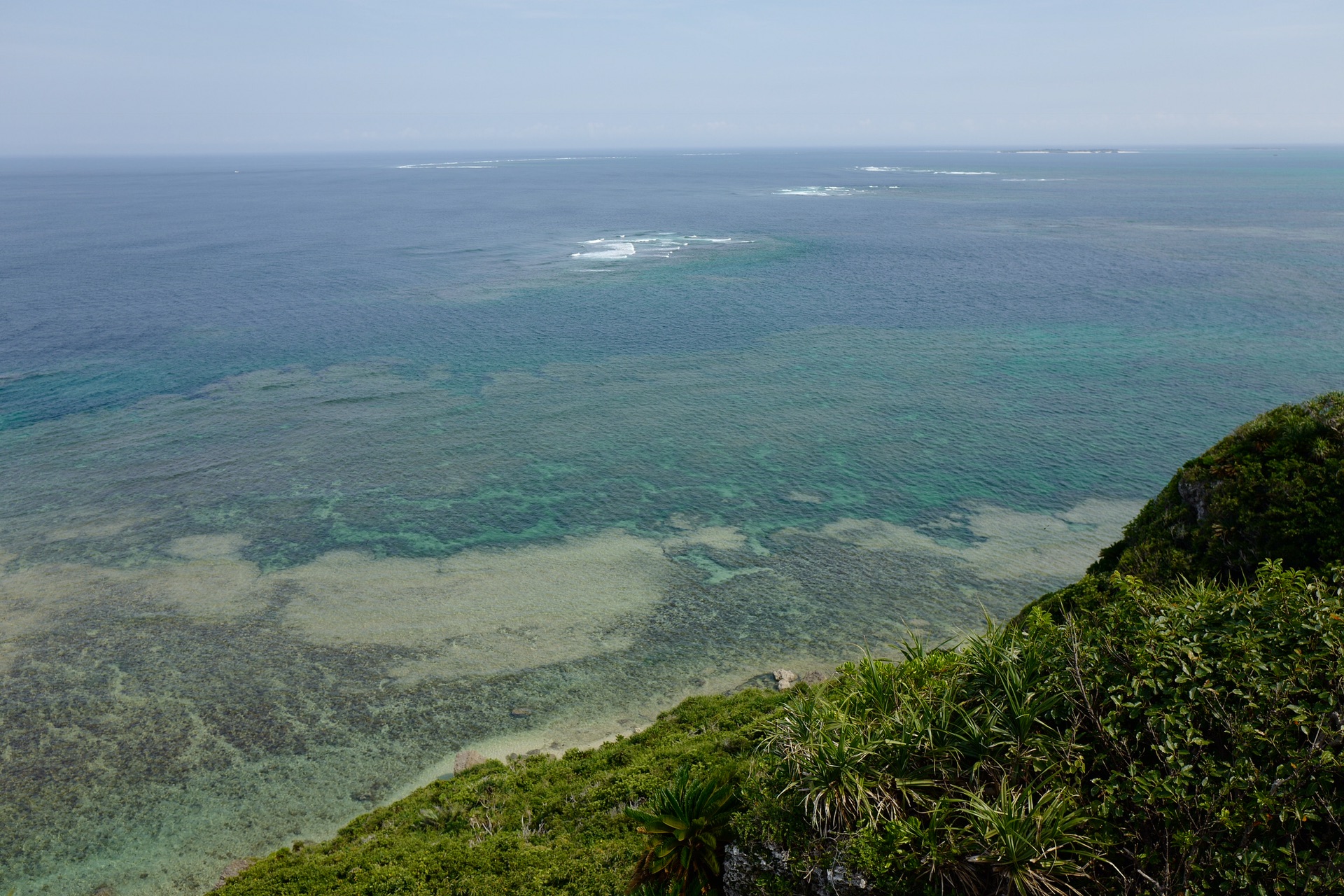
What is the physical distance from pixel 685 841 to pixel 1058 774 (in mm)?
5870

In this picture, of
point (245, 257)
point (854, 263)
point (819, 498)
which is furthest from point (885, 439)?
point (245, 257)

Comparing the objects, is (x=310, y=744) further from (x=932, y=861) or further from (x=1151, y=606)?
(x=1151, y=606)

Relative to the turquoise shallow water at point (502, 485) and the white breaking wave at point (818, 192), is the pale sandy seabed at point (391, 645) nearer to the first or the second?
the turquoise shallow water at point (502, 485)

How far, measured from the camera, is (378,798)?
22.9 m

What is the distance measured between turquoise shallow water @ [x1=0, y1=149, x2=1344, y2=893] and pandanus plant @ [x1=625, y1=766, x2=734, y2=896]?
1137cm

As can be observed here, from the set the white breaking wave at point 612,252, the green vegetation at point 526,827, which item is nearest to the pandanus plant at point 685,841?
the green vegetation at point 526,827

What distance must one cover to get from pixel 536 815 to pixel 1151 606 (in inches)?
534

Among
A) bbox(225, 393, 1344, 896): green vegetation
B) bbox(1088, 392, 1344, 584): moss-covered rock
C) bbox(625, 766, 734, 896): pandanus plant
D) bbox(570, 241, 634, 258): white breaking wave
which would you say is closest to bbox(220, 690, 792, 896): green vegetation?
bbox(225, 393, 1344, 896): green vegetation

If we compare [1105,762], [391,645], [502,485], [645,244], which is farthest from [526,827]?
[645,244]

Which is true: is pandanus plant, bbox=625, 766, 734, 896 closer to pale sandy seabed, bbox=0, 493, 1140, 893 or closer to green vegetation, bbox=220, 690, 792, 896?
green vegetation, bbox=220, 690, 792, 896

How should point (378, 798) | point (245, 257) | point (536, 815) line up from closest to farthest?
point (536, 815) → point (378, 798) → point (245, 257)

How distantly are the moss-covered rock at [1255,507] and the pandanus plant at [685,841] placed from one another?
1149cm

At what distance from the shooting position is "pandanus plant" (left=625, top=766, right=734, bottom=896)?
13.4 meters

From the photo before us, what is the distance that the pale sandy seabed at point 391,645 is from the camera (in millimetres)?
22953
